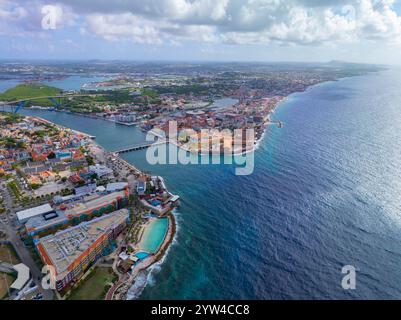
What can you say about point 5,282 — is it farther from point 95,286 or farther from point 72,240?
point 95,286

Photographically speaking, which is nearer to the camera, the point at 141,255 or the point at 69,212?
the point at 141,255

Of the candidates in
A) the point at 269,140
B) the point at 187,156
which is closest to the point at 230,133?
the point at 269,140

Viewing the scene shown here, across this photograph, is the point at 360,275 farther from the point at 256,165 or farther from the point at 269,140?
the point at 269,140

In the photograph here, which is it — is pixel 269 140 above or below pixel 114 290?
above

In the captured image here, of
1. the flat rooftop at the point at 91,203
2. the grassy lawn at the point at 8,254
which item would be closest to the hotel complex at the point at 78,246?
the grassy lawn at the point at 8,254

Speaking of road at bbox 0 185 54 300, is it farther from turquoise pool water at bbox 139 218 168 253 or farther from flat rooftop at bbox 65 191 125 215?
turquoise pool water at bbox 139 218 168 253
